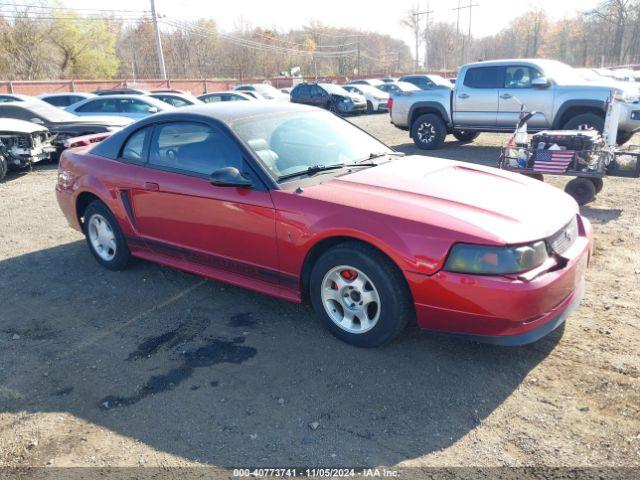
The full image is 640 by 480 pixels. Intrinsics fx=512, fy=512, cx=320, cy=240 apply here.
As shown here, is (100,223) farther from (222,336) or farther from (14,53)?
(14,53)

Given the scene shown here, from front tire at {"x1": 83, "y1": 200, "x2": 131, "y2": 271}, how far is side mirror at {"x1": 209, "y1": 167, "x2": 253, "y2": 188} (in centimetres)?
174

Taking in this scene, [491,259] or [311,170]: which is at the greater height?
[311,170]

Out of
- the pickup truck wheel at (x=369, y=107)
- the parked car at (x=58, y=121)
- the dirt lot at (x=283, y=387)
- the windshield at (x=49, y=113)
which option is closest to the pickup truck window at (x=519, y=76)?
the dirt lot at (x=283, y=387)

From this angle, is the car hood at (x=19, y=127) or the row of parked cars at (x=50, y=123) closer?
the car hood at (x=19, y=127)

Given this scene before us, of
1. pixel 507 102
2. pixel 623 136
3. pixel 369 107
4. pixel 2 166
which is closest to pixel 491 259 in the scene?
pixel 507 102

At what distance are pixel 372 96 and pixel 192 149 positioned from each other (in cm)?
2237

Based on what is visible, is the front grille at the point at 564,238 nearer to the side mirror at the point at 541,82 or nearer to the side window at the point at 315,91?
the side mirror at the point at 541,82

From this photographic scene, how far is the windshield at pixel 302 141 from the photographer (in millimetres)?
3939

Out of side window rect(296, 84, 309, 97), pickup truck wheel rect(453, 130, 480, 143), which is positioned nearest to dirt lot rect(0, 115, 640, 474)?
pickup truck wheel rect(453, 130, 480, 143)

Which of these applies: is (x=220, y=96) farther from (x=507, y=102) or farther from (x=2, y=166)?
(x=507, y=102)

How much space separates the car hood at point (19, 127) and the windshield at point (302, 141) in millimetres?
8305

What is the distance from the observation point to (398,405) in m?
2.98

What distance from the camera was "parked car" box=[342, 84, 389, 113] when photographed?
25.4 m

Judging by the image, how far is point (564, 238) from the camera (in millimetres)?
3377
